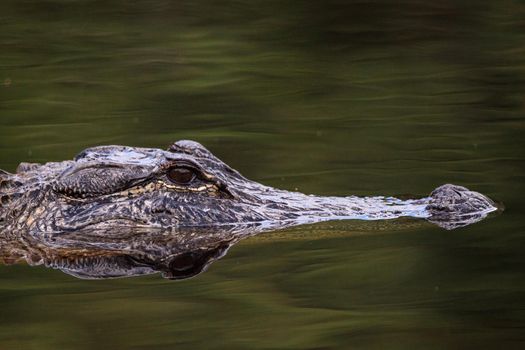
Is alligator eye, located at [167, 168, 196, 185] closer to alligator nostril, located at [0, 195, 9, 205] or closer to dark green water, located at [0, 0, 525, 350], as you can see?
dark green water, located at [0, 0, 525, 350]

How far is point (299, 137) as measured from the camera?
38.2 ft

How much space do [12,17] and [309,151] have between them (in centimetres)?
836

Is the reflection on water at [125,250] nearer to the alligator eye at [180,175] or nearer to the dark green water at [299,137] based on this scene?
the dark green water at [299,137]

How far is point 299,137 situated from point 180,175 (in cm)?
372

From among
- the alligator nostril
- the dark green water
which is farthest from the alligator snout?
the alligator nostril

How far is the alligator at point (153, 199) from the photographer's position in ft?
26.3

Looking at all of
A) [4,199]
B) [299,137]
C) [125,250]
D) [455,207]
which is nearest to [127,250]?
[125,250]

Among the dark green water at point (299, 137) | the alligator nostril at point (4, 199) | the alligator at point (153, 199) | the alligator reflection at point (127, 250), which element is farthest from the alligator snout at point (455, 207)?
the alligator nostril at point (4, 199)

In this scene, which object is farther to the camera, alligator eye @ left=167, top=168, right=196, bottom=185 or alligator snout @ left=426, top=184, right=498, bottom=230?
alligator snout @ left=426, top=184, right=498, bottom=230

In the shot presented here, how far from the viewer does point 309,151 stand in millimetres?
10969

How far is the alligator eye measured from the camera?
8031 millimetres

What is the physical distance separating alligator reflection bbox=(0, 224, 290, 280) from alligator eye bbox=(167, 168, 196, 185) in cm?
30

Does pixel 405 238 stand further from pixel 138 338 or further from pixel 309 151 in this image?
pixel 309 151

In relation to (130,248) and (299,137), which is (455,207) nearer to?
(130,248)
